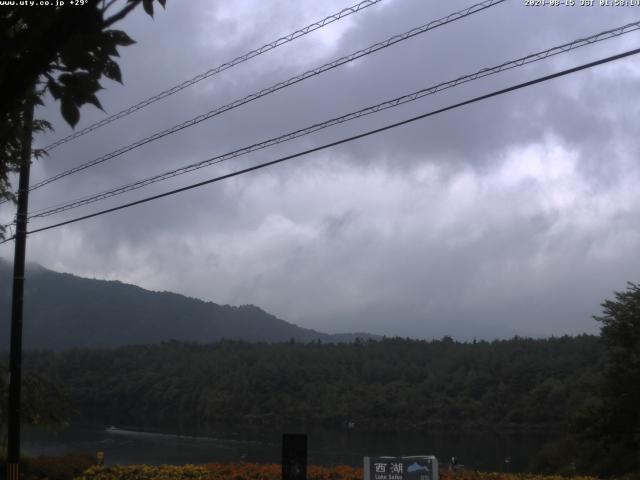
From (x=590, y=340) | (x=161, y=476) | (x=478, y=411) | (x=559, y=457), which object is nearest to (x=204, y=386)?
(x=478, y=411)

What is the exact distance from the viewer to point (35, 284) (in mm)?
198250

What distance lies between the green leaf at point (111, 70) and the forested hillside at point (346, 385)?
4887cm

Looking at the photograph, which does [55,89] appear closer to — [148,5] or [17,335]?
[148,5]

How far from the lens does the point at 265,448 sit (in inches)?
1315

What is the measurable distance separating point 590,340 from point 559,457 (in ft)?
154

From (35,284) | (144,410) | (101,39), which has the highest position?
(35,284)

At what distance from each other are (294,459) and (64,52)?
7.35 metres

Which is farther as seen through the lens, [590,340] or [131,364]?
[131,364]

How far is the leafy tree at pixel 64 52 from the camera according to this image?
11.1 ft

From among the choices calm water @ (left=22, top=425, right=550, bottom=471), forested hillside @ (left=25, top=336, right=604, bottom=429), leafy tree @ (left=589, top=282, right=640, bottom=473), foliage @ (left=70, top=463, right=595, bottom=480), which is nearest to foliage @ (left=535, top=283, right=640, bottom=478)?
leafy tree @ (left=589, top=282, right=640, bottom=473)

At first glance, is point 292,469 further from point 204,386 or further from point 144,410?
point 204,386

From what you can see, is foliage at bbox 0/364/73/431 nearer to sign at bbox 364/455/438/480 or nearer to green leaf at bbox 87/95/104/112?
sign at bbox 364/455/438/480

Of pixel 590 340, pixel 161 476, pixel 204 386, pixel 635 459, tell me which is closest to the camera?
pixel 161 476

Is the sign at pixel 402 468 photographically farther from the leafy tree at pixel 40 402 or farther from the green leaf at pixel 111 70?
the green leaf at pixel 111 70
